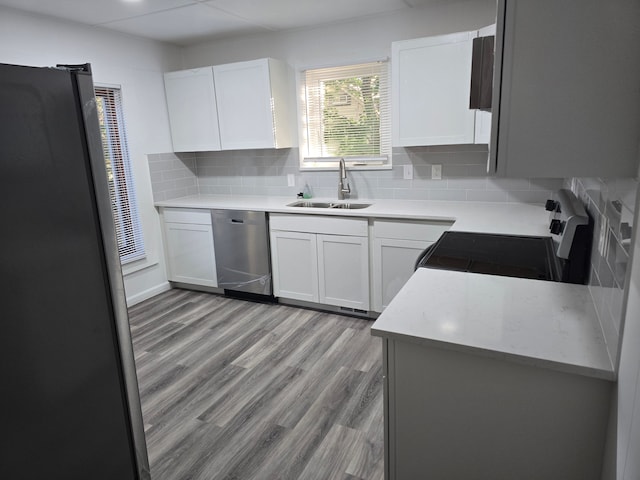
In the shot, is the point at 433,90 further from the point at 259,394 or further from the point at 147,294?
the point at 147,294

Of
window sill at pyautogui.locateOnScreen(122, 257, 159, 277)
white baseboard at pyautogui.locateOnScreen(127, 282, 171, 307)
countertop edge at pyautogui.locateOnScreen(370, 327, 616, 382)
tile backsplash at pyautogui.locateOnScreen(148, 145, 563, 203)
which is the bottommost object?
white baseboard at pyautogui.locateOnScreen(127, 282, 171, 307)

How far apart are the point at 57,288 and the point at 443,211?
2531 millimetres

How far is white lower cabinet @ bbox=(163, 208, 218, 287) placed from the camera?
13.3ft

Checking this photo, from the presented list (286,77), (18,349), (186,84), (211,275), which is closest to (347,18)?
(286,77)

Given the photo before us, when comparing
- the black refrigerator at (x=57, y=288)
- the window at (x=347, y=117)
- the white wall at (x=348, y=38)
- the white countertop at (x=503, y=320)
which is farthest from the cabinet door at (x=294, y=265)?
the black refrigerator at (x=57, y=288)

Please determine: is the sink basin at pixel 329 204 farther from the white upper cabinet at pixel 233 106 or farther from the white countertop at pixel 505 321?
the white countertop at pixel 505 321

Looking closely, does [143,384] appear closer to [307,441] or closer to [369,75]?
[307,441]

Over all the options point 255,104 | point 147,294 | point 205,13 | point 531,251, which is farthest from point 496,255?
point 147,294

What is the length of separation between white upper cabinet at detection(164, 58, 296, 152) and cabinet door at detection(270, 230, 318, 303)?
2.94 feet

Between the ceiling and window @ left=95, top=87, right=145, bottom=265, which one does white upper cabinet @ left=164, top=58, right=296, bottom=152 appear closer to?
the ceiling

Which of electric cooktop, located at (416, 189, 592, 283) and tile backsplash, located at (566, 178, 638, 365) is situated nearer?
tile backsplash, located at (566, 178, 638, 365)

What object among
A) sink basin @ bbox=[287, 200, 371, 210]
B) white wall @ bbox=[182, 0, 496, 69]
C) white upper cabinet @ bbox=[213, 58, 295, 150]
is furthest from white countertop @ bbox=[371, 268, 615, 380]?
white upper cabinet @ bbox=[213, 58, 295, 150]

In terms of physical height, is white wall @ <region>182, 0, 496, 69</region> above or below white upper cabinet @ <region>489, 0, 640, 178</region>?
above

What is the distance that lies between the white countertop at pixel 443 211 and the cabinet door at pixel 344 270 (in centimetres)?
24
